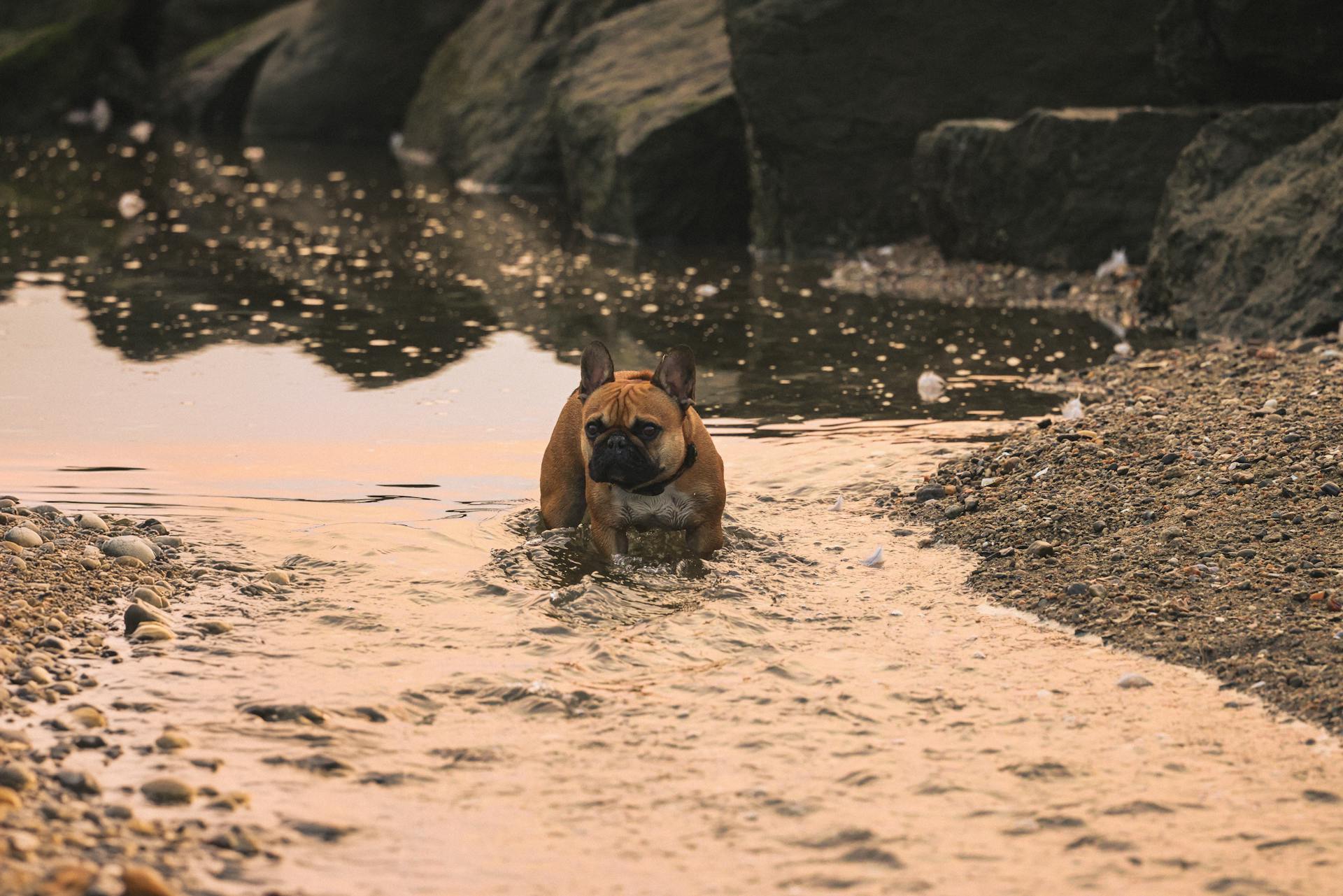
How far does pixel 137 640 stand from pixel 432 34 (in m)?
23.6

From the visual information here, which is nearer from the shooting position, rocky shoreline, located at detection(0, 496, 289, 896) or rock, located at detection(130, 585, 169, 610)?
rocky shoreline, located at detection(0, 496, 289, 896)

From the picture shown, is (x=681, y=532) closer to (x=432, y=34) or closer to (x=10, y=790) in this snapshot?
(x=10, y=790)

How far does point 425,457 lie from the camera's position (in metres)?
8.69

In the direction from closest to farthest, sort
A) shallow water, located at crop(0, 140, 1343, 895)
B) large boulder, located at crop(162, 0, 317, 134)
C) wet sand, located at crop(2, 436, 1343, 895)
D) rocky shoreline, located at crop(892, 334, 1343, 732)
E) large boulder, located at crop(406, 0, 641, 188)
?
A: wet sand, located at crop(2, 436, 1343, 895) < shallow water, located at crop(0, 140, 1343, 895) < rocky shoreline, located at crop(892, 334, 1343, 732) < large boulder, located at crop(406, 0, 641, 188) < large boulder, located at crop(162, 0, 317, 134)

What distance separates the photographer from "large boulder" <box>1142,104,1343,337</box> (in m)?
10.5

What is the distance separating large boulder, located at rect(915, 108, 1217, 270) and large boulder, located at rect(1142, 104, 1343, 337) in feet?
3.75

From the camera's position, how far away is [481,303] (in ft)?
44.0

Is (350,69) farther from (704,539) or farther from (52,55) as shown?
(704,539)

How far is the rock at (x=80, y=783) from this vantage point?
4.60 metres

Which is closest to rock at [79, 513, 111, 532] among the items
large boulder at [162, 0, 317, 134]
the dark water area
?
the dark water area

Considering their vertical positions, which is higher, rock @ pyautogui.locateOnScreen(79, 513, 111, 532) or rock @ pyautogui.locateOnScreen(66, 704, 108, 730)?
rock @ pyautogui.locateOnScreen(79, 513, 111, 532)

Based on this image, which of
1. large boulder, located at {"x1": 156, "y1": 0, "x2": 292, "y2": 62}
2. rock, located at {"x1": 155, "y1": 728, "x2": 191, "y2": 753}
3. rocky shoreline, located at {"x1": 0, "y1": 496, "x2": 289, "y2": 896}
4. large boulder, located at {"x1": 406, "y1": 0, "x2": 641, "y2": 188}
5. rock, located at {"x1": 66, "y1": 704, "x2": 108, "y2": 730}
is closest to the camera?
rocky shoreline, located at {"x1": 0, "y1": 496, "x2": 289, "y2": 896}

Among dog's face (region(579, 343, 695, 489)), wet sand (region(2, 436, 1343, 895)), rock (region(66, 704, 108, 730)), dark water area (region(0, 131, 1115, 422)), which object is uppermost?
dark water area (region(0, 131, 1115, 422))

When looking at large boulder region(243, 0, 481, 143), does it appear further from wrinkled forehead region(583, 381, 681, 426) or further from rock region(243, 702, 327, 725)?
rock region(243, 702, 327, 725)
